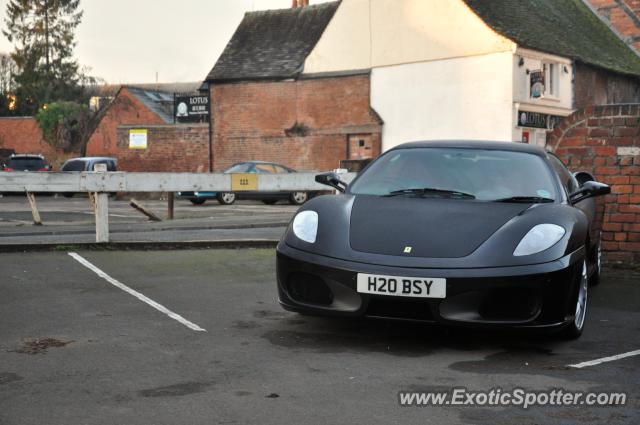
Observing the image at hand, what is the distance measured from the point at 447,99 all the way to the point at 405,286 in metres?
27.2

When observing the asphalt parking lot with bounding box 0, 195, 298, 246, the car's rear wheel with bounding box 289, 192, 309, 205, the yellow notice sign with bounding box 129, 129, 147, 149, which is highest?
the yellow notice sign with bounding box 129, 129, 147, 149

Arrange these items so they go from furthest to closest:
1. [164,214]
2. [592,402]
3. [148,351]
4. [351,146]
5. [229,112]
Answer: [229,112] < [351,146] < [164,214] < [148,351] < [592,402]

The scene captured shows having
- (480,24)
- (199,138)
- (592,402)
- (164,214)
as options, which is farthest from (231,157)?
(592,402)

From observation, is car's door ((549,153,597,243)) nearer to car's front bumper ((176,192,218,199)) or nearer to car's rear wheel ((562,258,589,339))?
car's rear wheel ((562,258,589,339))

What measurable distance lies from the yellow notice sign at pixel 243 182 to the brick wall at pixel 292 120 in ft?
73.2

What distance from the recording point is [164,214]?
21641 millimetres

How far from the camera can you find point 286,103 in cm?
3650

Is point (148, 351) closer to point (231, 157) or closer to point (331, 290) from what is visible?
point (331, 290)

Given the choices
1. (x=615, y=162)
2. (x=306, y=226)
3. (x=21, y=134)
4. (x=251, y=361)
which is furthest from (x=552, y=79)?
(x=21, y=134)

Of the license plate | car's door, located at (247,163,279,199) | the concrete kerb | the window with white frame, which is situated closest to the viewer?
the license plate

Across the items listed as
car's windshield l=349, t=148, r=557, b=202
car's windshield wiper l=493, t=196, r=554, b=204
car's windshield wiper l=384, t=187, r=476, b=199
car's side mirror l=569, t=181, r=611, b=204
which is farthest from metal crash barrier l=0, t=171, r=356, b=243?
car's windshield wiper l=493, t=196, r=554, b=204

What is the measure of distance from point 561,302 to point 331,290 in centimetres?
142

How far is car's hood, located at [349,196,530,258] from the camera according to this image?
17.1 ft

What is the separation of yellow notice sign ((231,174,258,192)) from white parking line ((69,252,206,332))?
2635mm
